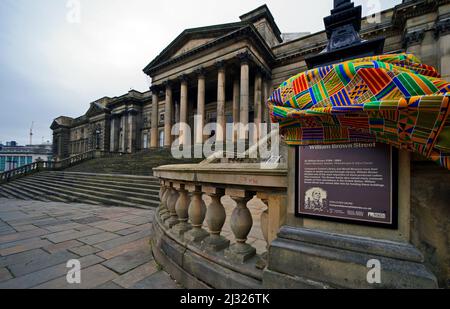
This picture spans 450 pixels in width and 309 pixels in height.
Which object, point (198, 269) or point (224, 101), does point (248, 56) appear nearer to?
point (224, 101)

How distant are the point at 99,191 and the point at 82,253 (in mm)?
8157

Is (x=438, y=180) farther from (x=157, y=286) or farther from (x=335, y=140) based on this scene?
(x=157, y=286)

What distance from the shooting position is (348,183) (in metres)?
1.49

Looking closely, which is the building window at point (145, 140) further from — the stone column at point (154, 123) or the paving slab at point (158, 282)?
the paving slab at point (158, 282)

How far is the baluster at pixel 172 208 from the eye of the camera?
9.78 feet

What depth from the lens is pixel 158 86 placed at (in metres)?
25.2

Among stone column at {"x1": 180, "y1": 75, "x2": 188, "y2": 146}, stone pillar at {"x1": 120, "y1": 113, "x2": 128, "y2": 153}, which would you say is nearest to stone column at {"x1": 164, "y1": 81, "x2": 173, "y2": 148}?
stone column at {"x1": 180, "y1": 75, "x2": 188, "y2": 146}

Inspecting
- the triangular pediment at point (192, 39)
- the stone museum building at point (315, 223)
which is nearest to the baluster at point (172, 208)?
the stone museum building at point (315, 223)

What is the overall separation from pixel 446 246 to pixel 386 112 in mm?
995

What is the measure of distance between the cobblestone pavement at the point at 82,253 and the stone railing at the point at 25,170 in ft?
58.6

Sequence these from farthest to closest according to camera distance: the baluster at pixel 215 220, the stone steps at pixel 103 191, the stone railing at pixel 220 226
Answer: the stone steps at pixel 103 191
the baluster at pixel 215 220
the stone railing at pixel 220 226

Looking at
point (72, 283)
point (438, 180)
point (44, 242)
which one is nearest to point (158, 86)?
point (44, 242)

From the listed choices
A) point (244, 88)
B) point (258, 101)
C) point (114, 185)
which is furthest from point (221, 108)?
point (114, 185)

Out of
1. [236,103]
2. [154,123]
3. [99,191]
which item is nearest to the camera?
[99,191]
